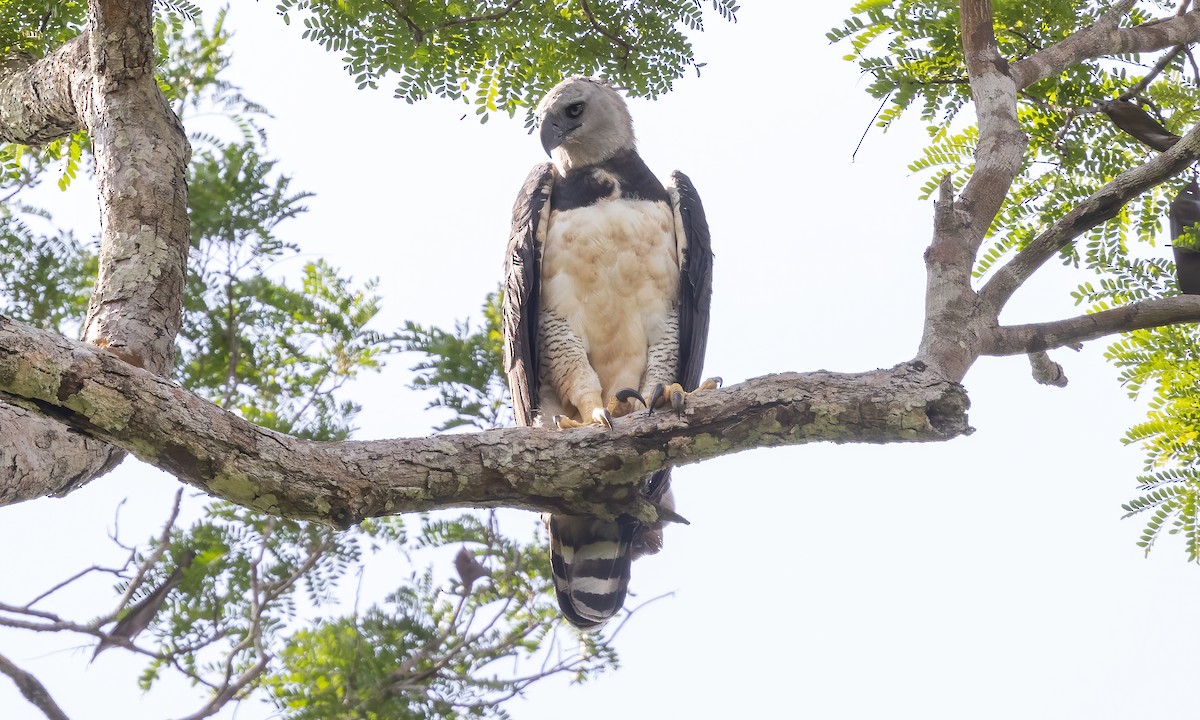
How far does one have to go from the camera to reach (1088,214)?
275 cm

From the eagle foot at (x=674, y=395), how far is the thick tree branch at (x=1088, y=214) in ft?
2.57

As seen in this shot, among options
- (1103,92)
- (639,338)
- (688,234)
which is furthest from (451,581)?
(1103,92)

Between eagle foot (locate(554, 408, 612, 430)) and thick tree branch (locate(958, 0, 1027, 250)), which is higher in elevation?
thick tree branch (locate(958, 0, 1027, 250))

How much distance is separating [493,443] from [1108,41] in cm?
231

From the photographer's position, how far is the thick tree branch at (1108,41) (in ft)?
10.4

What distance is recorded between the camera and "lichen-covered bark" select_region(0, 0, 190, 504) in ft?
8.38

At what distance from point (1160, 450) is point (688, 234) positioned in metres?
1.76

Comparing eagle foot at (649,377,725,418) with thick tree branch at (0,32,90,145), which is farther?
thick tree branch at (0,32,90,145)

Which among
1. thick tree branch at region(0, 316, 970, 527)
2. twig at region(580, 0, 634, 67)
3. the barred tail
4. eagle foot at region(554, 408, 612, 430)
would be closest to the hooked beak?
twig at region(580, 0, 634, 67)

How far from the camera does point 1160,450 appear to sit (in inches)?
143

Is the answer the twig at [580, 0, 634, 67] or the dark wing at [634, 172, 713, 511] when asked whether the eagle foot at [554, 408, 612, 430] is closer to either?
the dark wing at [634, 172, 713, 511]

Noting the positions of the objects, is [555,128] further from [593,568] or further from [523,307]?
[593,568]

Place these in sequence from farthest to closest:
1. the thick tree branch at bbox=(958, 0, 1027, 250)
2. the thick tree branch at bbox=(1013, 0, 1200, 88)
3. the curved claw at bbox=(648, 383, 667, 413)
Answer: the thick tree branch at bbox=(1013, 0, 1200, 88)
the curved claw at bbox=(648, 383, 667, 413)
the thick tree branch at bbox=(958, 0, 1027, 250)

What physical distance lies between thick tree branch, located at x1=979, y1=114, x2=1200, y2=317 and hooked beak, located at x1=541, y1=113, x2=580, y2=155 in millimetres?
1939
